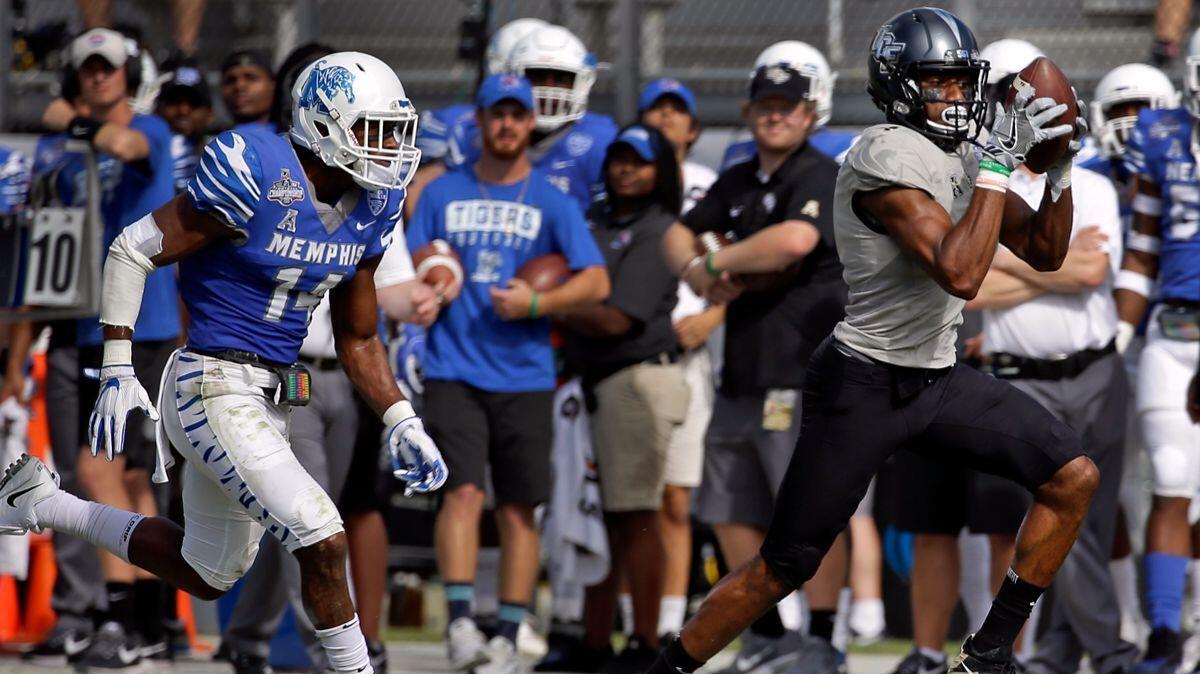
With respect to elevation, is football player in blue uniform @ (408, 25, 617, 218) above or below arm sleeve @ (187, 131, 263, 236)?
above

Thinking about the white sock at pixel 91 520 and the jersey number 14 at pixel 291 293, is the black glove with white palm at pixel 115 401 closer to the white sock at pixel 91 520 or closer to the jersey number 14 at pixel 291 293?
the jersey number 14 at pixel 291 293

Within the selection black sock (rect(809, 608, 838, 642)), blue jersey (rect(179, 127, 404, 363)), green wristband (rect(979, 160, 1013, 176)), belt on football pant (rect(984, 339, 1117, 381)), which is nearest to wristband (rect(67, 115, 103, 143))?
blue jersey (rect(179, 127, 404, 363))

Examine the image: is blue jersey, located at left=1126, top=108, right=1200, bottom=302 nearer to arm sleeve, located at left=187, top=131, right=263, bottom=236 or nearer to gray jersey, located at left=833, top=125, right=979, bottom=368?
gray jersey, located at left=833, top=125, right=979, bottom=368

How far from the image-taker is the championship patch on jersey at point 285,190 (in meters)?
5.23

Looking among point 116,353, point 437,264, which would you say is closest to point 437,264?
point 437,264

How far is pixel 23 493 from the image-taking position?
19.0ft

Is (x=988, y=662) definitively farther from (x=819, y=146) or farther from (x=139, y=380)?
(x=139, y=380)

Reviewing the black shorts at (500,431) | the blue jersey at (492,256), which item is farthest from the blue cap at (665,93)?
the black shorts at (500,431)

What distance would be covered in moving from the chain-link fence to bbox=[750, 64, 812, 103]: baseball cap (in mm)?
2318

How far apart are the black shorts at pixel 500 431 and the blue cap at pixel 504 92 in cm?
111

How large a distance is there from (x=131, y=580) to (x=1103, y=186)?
3.92 meters

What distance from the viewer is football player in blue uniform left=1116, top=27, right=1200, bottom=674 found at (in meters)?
6.91

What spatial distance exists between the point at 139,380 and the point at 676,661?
2.80 metres

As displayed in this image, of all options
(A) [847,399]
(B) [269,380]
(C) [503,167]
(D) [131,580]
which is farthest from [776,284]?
(D) [131,580]
